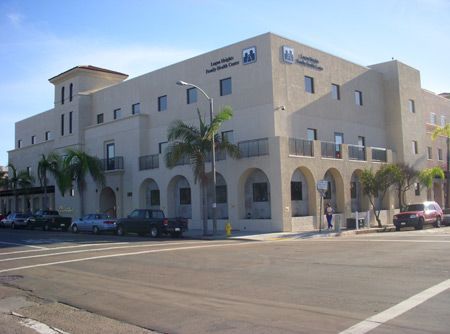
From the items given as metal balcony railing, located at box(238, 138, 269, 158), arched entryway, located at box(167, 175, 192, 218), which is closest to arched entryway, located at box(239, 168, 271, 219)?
metal balcony railing, located at box(238, 138, 269, 158)

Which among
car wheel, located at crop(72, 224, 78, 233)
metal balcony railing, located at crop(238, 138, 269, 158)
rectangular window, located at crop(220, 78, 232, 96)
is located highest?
rectangular window, located at crop(220, 78, 232, 96)

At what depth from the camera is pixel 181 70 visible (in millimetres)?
37438

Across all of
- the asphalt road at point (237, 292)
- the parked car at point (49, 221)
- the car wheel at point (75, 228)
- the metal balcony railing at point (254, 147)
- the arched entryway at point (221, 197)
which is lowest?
the asphalt road at point (237, 292)

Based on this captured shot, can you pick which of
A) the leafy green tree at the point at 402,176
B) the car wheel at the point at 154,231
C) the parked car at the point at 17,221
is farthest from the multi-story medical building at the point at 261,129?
the car wheel at the point at 154,231

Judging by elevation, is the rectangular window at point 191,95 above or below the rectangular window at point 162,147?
above

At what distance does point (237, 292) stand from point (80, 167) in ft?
108

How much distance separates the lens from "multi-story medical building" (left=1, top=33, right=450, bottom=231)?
102ft

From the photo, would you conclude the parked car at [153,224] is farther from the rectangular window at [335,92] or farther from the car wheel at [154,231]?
the rectangular window at [335,92]

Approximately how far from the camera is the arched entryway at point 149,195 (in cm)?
3875

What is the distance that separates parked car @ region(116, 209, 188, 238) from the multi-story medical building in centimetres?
453

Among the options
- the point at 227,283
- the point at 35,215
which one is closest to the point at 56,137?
the point at 35,215

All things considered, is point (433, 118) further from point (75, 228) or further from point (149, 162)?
point (75, 228)

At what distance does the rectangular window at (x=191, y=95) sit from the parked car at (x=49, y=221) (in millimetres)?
14111

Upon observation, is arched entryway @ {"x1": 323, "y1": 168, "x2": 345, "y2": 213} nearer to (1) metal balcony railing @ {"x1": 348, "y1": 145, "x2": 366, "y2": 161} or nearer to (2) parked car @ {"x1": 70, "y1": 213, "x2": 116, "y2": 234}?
(1) metal balcony railing @ {"x1": 348, "y1": 145, "x2": 366, "y2": 161}
